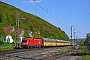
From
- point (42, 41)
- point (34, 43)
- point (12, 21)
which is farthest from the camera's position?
point (12, 21)

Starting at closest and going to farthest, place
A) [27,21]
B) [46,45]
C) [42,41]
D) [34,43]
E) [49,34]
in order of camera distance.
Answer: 1. [34,43]
2. [42,41]
3. [46,45]
4. [49,34]
5. [27,21]

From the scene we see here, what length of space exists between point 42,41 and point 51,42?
474 inches

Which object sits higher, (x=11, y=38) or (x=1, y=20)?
(x=1, y=20)

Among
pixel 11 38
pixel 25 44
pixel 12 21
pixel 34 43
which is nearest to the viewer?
pixel 25 44

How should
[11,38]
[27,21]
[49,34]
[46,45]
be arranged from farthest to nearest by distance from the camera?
[27,21] → [49,34] → [11,38] → [46,45]

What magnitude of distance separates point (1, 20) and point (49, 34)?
37900 millimetres

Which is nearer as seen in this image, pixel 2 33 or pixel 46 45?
pixel 46 45

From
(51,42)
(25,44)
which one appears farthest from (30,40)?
(51,42)

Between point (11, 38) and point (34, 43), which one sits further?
point (11, 38)

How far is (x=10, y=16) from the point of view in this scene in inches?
5581

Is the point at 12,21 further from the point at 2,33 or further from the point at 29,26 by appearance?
the point at 2,33

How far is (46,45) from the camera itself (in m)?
80.1

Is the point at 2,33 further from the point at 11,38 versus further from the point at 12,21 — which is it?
the point at 12,21

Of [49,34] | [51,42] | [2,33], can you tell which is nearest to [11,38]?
[2,33]
